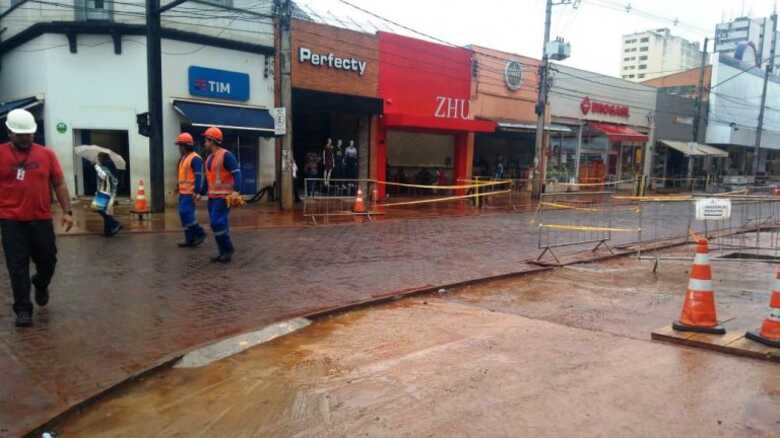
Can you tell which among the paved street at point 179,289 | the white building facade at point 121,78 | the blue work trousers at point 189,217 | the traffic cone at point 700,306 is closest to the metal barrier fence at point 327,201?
the paved street at point 179,289

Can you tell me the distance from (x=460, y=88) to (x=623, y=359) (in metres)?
21.6

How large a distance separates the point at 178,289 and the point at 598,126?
29131 mm

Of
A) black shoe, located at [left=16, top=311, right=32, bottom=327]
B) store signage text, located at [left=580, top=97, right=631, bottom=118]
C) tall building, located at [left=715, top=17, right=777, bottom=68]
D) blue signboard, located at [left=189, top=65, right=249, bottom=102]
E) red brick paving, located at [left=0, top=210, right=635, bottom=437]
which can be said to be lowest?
red brick paving, located at [left=0, top=210, right=635, bottom=437]

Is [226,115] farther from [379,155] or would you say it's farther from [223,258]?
[223,258]

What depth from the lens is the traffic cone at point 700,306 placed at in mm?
5362

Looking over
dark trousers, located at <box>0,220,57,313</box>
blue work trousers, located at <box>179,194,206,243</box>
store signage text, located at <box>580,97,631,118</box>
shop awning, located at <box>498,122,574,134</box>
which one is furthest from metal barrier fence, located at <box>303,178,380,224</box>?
store signage text, located at <box>580,97,631,118</box>

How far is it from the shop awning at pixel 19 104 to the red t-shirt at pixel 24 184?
13.1m

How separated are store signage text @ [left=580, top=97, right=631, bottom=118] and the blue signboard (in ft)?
65.6

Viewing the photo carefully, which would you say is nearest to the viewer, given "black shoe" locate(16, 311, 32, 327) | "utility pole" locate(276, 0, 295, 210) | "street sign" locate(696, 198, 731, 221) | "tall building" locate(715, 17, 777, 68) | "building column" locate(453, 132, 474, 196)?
"black shoe" locate(16, 311, 32, 327)

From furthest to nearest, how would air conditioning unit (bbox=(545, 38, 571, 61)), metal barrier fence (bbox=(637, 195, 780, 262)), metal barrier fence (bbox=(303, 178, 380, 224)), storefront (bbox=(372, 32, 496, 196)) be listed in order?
air conditioning unit (bbox=(545, 38, 571, 61)) → storefront (bbox=(372, 32, 496, 196)) → metal barrier fence (bbox=(303, 178, 380, 224)) → metal barrier fence (bbox=(637, 195, 780, 262))

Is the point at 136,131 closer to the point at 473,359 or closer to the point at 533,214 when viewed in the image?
the point at 533,214

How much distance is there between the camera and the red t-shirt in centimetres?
517

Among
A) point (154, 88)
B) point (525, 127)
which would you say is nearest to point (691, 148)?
point (525, 127)

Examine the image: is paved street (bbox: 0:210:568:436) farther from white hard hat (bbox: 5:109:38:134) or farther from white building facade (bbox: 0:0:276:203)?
white building facade (bbox: 0:0:276:203)
